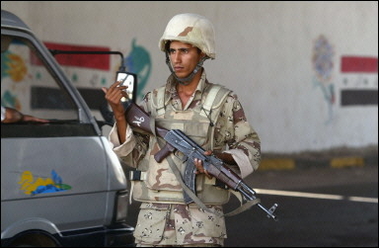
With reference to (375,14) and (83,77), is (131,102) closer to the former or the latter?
(83,77)

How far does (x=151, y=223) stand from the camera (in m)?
3.43

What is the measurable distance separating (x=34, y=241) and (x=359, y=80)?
464 inches

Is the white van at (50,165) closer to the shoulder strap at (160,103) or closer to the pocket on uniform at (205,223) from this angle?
the shoulder strap at (160,103)

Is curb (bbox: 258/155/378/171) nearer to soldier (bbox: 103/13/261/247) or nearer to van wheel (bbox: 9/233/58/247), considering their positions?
van wheel (bbox: 9/233/58/247)

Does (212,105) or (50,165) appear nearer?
(212,105)

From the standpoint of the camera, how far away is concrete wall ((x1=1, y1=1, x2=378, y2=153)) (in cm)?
1166

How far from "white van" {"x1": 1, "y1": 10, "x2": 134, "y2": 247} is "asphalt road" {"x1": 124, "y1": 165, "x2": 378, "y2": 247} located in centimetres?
292

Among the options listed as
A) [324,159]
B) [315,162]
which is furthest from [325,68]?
[315,162]

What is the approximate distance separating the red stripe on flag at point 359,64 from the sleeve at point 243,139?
11990 mm

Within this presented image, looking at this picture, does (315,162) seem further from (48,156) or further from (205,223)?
(205,223)

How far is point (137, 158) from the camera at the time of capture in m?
3.57

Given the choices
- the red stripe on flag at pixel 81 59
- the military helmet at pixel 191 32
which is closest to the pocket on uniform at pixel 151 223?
the military helmet at pixel 191 32

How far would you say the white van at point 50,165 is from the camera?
4.57m

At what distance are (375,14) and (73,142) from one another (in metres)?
11.6
